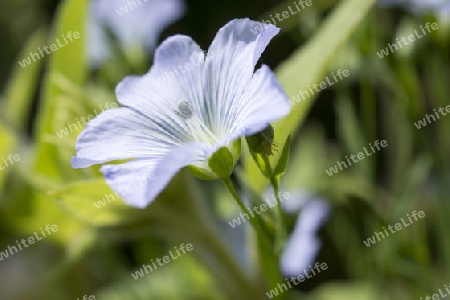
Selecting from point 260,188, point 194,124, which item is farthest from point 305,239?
point 194,124

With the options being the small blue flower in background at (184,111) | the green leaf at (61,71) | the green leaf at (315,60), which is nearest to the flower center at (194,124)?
the small blue flower in background at (184,111)

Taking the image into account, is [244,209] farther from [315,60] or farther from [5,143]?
[5,143]

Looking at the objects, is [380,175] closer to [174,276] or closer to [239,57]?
[174,276]

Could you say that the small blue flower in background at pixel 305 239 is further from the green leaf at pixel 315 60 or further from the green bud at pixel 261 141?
the green bud at pixel 261 141

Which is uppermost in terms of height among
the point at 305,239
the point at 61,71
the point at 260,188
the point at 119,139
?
the point at 61,71

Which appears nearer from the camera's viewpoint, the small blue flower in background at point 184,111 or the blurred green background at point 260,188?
the small blue flower in background at point 184,111

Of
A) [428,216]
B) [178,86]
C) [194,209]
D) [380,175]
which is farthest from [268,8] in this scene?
[178,86]

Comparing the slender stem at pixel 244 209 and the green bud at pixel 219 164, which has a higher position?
the green bud at pixel 219 164
